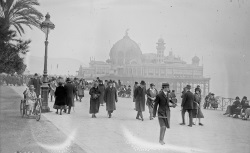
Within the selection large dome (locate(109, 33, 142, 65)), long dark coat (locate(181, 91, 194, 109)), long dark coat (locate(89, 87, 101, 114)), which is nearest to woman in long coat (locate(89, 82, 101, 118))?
long dark coat (locate(89, 87, 101, 114))

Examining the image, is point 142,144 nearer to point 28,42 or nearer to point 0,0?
point 28,42

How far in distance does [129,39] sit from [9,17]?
86.2m

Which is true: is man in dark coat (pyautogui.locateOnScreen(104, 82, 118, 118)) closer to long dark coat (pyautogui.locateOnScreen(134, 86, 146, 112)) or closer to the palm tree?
long dark coat (pyautogui.locateOnScreen(134, 86, 146, 112))

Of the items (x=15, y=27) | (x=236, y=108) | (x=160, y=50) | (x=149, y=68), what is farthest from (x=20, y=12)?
(x=160, y=50)

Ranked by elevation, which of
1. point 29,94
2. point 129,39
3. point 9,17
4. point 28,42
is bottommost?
point 29,94

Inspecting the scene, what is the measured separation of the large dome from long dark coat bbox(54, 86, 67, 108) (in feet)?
278

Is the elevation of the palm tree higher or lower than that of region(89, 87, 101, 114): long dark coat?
higher

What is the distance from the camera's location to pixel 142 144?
23.5 feet

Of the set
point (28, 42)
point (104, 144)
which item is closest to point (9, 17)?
point (28, 42)

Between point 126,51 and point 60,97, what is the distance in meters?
86.5

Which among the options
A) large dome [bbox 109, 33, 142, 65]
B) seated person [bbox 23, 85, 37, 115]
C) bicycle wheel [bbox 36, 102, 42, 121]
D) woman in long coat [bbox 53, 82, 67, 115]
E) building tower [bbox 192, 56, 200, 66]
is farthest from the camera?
building tower [bbox 192, 56, 200, 66]

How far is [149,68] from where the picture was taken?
9500cm

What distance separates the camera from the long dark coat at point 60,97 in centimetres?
1280

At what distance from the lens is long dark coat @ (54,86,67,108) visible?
12.8 metres
